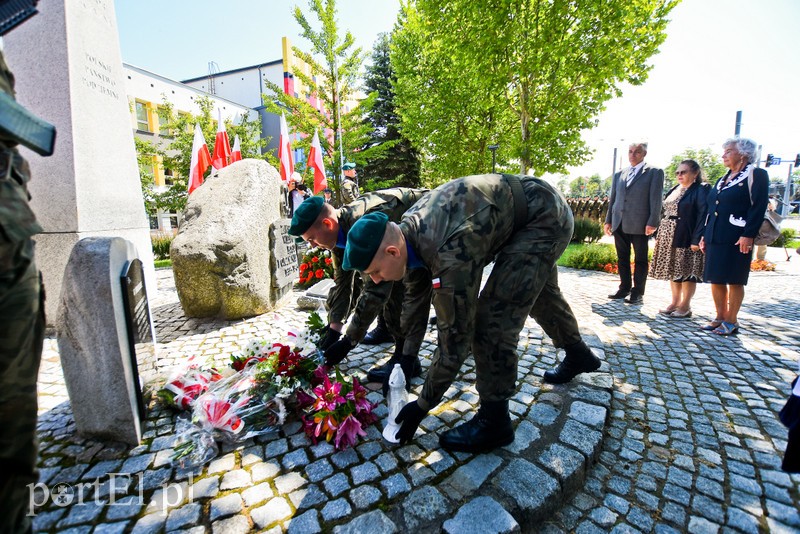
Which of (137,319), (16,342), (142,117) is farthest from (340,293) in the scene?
(142,117)

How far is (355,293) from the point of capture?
361 centimetres

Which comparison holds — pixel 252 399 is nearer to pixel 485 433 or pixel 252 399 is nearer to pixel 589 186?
pixel 485 433

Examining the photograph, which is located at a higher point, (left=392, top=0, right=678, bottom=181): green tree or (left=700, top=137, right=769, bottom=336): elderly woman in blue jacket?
(left=392, top=0, right=678, bottom=181): green tree

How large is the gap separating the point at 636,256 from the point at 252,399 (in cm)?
571

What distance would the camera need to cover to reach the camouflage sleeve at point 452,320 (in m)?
1.85

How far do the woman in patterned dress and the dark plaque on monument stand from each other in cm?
612

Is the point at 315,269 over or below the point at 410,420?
over

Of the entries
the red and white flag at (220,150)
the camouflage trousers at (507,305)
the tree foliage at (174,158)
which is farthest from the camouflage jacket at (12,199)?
the tree foliage at (174,158)

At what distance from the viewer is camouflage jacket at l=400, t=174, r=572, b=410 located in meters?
1.87

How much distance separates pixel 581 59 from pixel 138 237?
38.1 feet

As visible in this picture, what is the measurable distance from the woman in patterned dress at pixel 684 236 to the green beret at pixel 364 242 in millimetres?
4925

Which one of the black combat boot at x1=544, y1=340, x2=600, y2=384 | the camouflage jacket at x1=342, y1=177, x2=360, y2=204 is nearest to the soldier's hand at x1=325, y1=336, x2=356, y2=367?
the black combat boot at x1=544, y1=340, x2=600, y2=384

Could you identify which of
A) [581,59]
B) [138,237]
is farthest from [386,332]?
[581,59]

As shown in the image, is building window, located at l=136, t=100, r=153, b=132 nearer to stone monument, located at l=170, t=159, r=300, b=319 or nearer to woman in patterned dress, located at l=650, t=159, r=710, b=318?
stone monument, located at l=170, t=159, r=300, b=319
